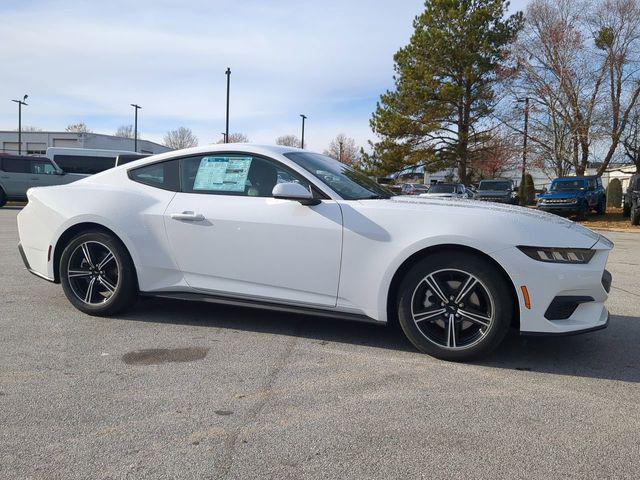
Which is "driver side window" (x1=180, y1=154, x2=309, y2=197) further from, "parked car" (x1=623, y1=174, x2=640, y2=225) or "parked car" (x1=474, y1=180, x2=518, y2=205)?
"parked car" (x1=474, y1=180, x2=518, y2=205)

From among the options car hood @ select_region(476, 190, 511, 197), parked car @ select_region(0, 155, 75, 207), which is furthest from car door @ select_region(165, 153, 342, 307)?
car hood @ select_region(476, 190, 511, 197)

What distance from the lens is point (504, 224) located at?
3496 mm

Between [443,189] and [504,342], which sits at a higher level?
[443,189]

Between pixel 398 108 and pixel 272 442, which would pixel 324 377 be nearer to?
pixel 272 442

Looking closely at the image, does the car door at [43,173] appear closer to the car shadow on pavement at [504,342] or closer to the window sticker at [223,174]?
the car shadow on pavement at [504,342]

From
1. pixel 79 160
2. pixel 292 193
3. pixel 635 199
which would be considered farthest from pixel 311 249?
pixel 79 160

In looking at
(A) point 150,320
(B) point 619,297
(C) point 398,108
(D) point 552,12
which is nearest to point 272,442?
(A) point 150,320

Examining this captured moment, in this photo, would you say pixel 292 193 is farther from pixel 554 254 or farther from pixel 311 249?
pixel 554 254

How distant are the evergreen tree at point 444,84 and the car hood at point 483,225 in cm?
2756

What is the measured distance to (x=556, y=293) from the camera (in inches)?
133

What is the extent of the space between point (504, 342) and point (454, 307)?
33.1 inches

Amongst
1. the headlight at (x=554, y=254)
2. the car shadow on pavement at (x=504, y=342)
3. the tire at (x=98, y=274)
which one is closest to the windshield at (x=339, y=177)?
the car shadow on pavement at (x=504, y=342)

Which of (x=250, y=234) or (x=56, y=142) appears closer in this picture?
(x=250, y=234)

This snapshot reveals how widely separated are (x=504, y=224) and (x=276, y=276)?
1649mm
